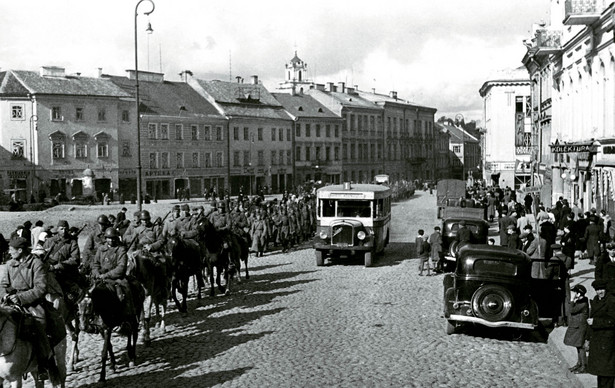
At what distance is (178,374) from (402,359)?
3597mm

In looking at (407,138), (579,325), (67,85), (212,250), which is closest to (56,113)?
(67,85)

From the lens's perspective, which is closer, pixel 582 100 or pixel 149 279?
pixel 149 279

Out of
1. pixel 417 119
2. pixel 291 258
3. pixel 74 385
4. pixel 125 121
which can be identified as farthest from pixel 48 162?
pixel 417 119

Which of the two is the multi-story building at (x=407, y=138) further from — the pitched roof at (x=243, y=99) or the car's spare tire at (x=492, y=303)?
the car's spare tire at (x=492, y=303)

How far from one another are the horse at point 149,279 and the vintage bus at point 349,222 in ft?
29.7

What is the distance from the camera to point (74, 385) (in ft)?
33.6

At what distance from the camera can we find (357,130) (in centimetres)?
9062

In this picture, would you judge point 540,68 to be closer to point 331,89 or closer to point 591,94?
point 591,94

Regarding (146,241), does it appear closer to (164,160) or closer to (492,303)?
(492,303)

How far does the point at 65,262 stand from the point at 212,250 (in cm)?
586

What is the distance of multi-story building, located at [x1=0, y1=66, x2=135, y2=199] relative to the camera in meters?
54.9

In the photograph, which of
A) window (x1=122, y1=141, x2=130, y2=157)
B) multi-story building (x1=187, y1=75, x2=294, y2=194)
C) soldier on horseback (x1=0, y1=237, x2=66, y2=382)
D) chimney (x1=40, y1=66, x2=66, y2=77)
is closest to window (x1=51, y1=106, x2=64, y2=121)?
chimney (x1=40, y1=66, x2=66, y2=77)

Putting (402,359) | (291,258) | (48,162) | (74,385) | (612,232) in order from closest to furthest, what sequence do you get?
1. (74,385)
2. (402,359)
3. (612,232)
4. (291,258)
5. (48,162)

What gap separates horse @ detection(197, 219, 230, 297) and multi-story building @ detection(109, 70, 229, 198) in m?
44.4
